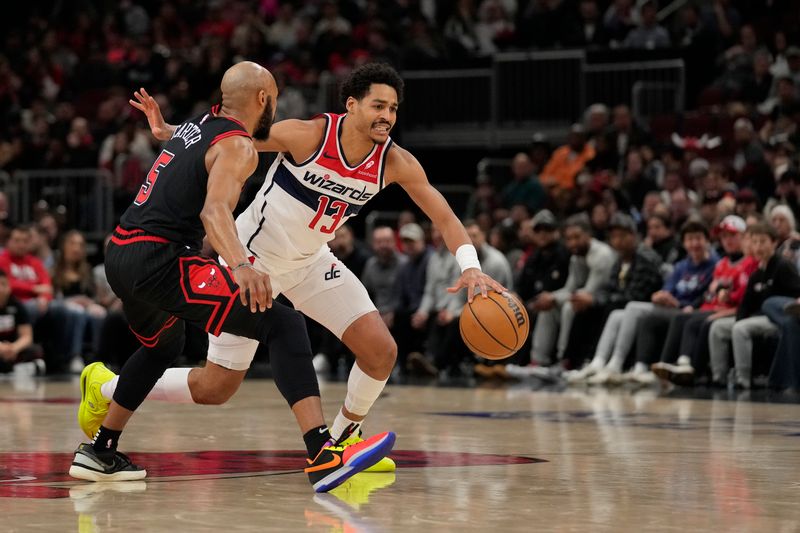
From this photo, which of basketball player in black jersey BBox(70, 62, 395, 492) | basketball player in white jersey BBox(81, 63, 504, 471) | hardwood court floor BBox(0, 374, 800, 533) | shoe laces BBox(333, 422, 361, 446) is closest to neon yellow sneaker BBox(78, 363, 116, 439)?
basketball player in white jersey BBox(81, 63, 504, 471)

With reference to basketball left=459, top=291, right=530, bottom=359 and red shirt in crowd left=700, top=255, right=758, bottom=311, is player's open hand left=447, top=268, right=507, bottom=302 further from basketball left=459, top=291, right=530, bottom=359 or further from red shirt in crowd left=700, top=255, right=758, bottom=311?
red shirt in crowd left=700, top=255, right=758, bottom=311

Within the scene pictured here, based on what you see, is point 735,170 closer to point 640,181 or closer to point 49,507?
point 640,181

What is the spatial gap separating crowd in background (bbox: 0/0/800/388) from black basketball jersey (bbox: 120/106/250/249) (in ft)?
21.4

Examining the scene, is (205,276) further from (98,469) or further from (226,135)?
(98,469)

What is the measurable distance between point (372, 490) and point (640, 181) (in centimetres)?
988

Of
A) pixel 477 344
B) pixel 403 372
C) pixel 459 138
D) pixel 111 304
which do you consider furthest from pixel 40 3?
pixel 477 344

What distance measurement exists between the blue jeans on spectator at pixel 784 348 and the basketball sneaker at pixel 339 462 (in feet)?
20.7

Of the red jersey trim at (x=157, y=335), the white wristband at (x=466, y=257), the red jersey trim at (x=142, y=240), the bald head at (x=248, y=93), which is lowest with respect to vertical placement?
the red jersey trim at (x=157, y=335)

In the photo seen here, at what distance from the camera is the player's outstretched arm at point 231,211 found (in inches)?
197

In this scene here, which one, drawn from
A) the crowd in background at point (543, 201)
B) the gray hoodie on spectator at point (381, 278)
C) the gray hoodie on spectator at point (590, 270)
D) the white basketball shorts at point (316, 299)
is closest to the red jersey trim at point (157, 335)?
the white basketball shorts at point (316, 299)

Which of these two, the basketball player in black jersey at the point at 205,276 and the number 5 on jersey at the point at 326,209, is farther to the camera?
the number 5 on jersey at the point at 326,209

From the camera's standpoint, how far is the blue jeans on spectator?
35.6 ft

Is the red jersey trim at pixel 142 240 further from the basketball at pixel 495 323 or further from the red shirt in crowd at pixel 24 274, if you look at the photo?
the red shirt in crowd at pixel 24 274

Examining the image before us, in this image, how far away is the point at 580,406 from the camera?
32.0 feet
